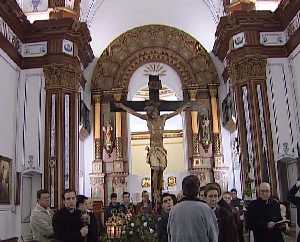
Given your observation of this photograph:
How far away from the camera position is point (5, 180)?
11.4 meters

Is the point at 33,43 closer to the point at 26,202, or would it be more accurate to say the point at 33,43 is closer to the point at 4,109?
the point at 4,109

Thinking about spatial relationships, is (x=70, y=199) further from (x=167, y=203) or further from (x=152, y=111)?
(x=152, y=111)

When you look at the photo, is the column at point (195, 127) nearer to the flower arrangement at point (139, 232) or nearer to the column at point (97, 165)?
the column at point (97, 165)

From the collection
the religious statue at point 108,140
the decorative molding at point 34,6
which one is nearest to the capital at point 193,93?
the religious statue at point 108,140

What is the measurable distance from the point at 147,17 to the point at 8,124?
307 inches

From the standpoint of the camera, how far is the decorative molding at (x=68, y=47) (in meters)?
13.3

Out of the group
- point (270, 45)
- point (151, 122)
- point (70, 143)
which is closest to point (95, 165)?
point (70, 143)

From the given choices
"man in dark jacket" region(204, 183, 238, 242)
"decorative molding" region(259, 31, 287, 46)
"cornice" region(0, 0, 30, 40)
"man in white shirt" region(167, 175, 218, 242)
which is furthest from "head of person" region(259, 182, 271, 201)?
"cornice" region(0, 0, 30, 40)

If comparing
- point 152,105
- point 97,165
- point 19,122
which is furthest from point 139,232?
point 97,165

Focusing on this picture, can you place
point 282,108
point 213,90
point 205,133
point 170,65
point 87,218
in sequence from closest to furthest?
1. point 87,218
2. point 282,108
3. point 205,133
4. point 213,90
5. point 170,65

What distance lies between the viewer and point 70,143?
509 inches

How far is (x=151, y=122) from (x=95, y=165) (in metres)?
4.40

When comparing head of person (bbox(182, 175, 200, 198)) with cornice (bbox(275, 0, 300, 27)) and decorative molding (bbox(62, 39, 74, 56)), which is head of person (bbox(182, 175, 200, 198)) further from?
decorative molding (bbox(62, 39, 74, 56))

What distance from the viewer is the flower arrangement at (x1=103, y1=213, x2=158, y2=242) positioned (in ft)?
22.1
